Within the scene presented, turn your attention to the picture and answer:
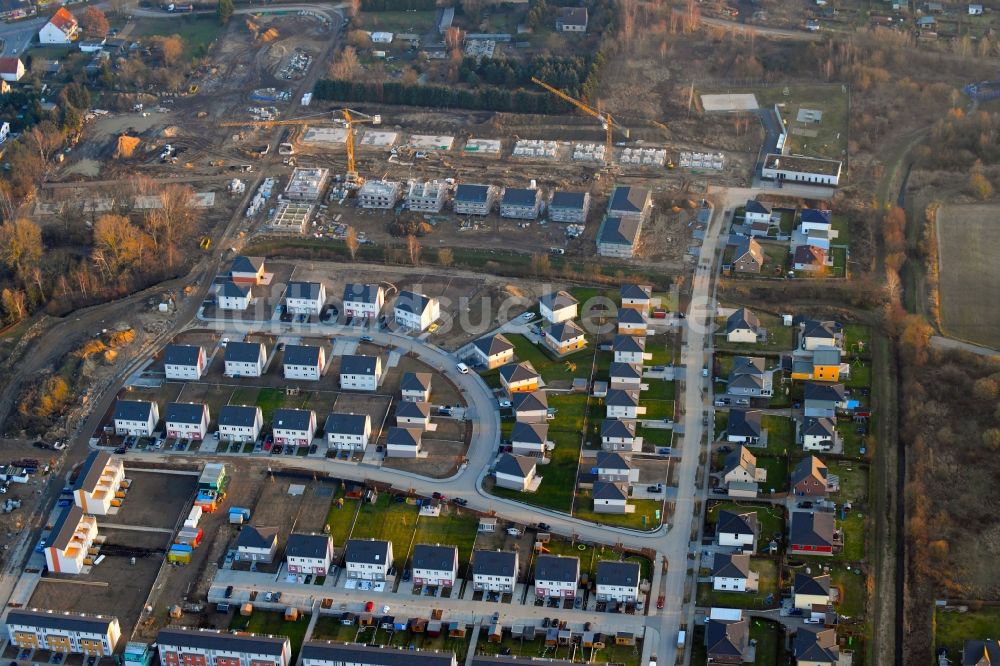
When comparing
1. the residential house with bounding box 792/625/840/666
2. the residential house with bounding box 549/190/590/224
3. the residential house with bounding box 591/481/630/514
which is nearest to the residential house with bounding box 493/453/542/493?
the residential house with bounding box 591/481/630/514

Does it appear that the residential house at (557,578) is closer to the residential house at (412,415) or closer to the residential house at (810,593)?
the residential house at (810,593)

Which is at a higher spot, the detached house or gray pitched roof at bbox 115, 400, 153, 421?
the detached house

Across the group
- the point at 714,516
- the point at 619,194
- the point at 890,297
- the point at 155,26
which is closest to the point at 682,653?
the point at 714,516

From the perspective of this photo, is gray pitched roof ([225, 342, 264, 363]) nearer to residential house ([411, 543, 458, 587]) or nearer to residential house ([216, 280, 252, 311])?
residential house ([216, 280, 252, 311])

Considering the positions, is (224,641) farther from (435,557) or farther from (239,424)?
(239,424)

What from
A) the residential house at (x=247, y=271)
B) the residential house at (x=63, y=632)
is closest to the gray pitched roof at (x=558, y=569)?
the residential house at (x=63, y=632)

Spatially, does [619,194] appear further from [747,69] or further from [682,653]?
[682,653]
